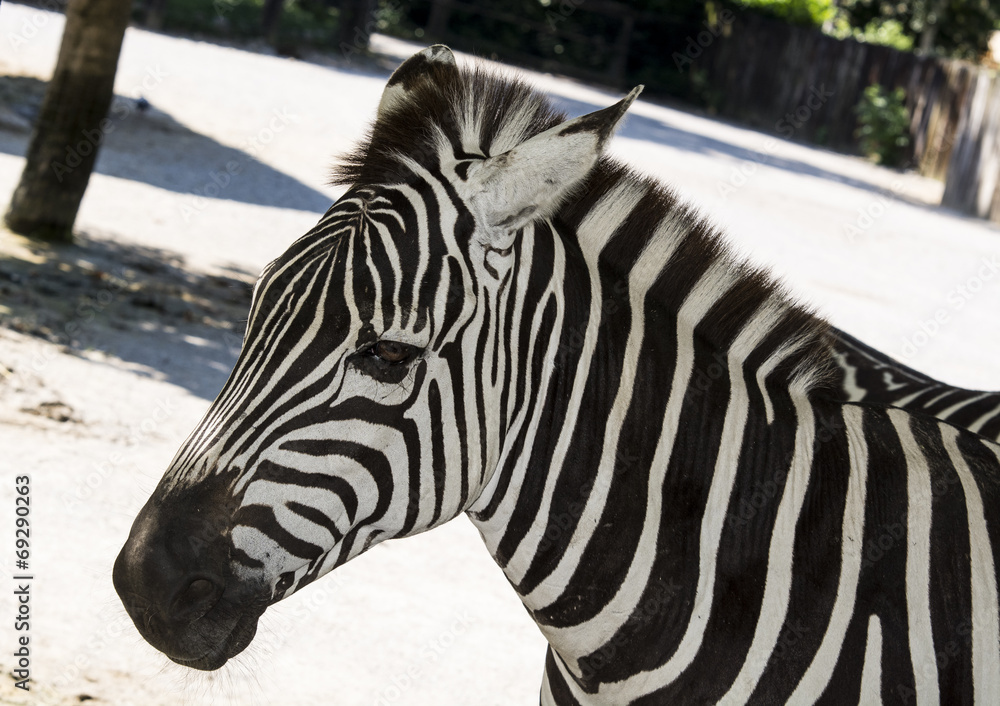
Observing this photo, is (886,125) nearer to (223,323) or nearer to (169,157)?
(169,157)

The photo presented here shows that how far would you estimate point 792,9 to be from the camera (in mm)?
30812

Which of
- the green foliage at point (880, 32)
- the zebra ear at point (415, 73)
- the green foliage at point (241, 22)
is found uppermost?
the green foliage at point (880, 32)

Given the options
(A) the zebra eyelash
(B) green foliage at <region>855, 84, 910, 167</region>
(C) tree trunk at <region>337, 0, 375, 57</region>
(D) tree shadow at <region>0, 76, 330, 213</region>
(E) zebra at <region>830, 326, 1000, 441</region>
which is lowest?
(D) tree shadow at <region>0, 76, 330, 213</region>

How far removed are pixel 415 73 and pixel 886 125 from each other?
90.8 ft

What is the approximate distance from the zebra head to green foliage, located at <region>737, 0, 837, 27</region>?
3225cm

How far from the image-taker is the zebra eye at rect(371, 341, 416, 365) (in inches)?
68.6

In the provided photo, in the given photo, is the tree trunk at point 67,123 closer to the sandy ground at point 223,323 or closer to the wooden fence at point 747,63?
the sandy ground at point 223,323

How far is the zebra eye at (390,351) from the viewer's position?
5.72 ft

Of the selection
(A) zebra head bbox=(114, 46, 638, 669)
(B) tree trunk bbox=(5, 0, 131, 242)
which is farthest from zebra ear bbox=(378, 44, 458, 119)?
(B) tree trunk bbox=(5, 0, 131, 242)

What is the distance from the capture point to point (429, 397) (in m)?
1.79

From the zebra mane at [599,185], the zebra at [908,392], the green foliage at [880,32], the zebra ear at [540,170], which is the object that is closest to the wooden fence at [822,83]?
the green foliage at [880,32]

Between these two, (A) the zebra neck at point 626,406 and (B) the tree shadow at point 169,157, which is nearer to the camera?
(A) the zebra neck at point 626,406

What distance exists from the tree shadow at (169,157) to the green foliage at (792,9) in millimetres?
23030

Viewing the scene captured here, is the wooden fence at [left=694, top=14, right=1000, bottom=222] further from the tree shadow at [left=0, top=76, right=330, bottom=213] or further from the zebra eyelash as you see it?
the zebra eyelash
